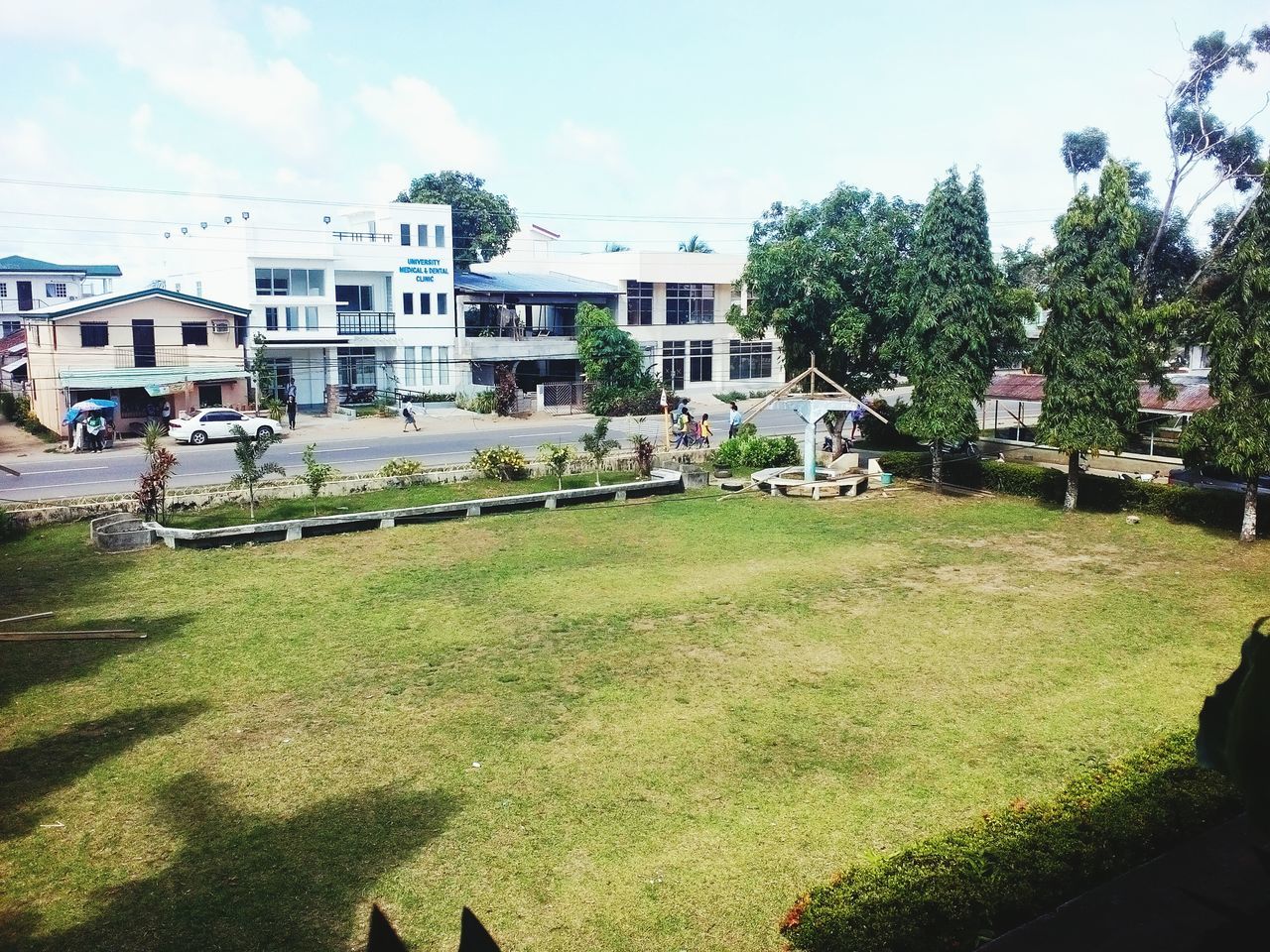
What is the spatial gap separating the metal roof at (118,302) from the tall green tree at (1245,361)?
32.8 m

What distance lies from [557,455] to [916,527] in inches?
337

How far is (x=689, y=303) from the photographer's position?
52031 millimetres

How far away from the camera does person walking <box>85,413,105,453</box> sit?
30403 mm

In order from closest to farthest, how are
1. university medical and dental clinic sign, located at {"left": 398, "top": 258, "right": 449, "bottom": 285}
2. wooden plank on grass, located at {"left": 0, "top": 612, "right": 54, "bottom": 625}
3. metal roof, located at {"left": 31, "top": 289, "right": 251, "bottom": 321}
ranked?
1. wooden plank on grass, located at {"left": 0, "top": 612, "right": 54, "bottom": 625}
2. metal roof, located at {"left": 31, "top": 289, "right": 251, "bottom": 321}
3. university medical and dental clinic sign, located at {"left": 398, "top": 258, "right": 449, "bottom": 285}

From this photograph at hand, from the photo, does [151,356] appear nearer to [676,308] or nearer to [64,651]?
[676,308]

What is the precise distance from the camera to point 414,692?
11.6 metres

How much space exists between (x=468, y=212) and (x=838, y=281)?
32.3m

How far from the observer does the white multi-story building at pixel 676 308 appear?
49.9m

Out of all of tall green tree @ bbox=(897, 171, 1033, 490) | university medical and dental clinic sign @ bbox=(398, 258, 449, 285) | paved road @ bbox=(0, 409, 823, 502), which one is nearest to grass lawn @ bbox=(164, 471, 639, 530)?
paved road @ bbox=(0, 409, 823, 502)

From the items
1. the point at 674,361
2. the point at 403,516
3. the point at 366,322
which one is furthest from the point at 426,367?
the point at 403,516

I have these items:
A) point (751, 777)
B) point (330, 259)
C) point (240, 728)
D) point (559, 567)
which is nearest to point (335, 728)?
point (240, 728)

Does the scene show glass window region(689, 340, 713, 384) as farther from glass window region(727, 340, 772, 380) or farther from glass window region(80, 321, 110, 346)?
glass window region(80, 321, 110, 346)

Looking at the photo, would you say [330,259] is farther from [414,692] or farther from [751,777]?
[751,777]

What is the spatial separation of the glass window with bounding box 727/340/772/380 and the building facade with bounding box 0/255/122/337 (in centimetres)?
3470
